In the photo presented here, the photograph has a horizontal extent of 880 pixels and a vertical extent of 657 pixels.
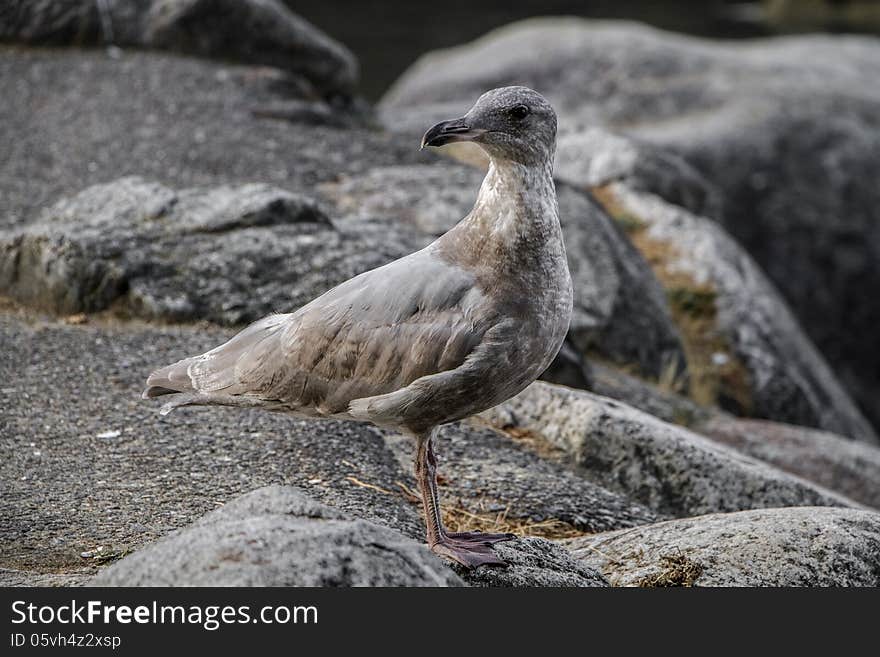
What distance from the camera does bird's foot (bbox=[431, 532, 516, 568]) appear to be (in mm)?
4301

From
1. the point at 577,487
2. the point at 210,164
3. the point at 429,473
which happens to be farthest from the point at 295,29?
the point at 429,473

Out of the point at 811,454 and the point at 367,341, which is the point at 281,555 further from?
the point at 811,454

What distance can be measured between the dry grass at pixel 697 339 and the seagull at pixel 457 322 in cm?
445

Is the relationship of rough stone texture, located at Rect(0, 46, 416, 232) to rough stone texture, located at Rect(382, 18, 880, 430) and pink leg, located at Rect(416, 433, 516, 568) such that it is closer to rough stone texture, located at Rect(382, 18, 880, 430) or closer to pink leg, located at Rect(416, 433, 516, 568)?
rough stone texture, located at Rect(382, 18, 880, 430)

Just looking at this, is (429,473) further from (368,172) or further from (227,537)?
(368,172)

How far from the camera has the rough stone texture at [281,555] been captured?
138 inches

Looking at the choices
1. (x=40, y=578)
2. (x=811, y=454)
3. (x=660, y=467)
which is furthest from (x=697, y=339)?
(x=40, y=578)

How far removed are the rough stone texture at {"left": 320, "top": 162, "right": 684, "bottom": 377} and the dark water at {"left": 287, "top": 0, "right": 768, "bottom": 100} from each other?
1535 centimetres

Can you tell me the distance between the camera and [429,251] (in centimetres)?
471

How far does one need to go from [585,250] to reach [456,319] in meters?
4.20

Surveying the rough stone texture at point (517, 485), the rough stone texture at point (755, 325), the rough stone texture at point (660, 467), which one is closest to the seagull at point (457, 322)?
the rough stone texture at point (517, 485)

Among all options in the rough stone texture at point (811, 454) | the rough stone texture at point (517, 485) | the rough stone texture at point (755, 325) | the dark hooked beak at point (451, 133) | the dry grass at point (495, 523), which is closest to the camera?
the dark hooked beak at point (451, 133)

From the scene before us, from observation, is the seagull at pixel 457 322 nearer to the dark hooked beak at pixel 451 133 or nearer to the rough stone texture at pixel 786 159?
the dark hooked beak at pixel 451 133

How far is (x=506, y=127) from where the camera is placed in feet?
14.8
